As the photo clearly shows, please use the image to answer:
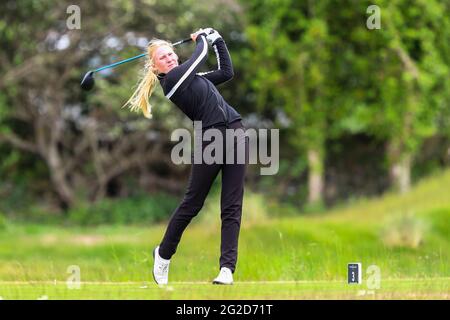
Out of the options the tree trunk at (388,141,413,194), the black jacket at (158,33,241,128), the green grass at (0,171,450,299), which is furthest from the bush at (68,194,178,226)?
the black jacket at (158,33,241,128)

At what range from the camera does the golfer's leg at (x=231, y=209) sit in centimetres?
Result: 632

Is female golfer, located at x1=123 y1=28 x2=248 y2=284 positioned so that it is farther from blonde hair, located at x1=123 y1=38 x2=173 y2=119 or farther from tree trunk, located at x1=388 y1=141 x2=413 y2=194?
tree trunk, located at x1=388 y1=141 x2=413 y2=194

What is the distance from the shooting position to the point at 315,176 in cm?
2081

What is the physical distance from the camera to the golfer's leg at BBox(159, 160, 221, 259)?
6.36m

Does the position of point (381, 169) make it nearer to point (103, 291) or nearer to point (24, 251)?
point (24, 251)

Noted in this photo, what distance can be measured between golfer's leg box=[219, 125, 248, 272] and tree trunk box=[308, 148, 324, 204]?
14047mm

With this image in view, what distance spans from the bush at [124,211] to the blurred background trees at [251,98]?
0.38ft

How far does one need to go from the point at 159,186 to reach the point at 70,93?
3353mm

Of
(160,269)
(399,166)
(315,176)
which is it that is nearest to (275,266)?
(160,269)

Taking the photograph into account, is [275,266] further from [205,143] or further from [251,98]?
[251,98]

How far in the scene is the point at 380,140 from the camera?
22.1 meters

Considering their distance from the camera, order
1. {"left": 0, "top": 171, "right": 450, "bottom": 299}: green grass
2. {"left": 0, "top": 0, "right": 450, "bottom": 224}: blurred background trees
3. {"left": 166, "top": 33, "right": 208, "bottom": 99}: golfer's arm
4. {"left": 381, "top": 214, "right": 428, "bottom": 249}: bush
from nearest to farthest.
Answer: {"left": 0, "top": 171, "right": 450, "bottom": 299}: green grass < {"left": 166, "top": 33, "right": 208, "bottom": 99}: golfer's arm < {"left": 381, "top": 214, "right": 428, "bottom": 249}: bush < {"left": 0, "top": 0, "right": 450, "bottom": 224}: blurred background trees

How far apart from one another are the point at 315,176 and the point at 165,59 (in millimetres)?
14622

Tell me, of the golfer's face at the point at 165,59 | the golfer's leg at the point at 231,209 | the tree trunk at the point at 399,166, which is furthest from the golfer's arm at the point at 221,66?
the tree trunk at the point at 399,166
